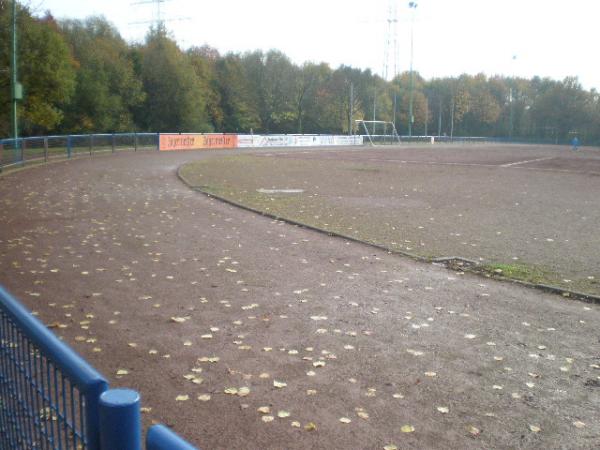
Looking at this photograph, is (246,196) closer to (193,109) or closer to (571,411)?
(571,411)

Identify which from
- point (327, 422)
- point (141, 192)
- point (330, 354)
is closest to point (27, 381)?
point (327, 422)

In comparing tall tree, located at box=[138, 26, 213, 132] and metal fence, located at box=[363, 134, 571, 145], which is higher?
tall tree, located at box=[138, 26, 213, 132]

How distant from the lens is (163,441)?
5.49ft

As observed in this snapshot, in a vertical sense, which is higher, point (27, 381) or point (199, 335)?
point (27, 381)

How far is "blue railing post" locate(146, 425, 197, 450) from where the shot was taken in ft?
5.37

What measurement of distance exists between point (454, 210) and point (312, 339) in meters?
11.2

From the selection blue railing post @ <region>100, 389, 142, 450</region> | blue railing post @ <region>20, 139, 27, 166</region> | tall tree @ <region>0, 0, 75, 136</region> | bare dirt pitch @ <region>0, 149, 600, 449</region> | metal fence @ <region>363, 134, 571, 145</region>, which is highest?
tall tree @ <region>0, 0, 75, 136</region>

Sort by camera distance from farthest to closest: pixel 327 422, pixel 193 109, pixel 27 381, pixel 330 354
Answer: pixel 193 109
pixel 330 354
pixel 327 422
pixel 27 381

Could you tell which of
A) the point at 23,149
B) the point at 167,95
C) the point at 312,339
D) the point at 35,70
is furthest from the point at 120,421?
the point at 167,95

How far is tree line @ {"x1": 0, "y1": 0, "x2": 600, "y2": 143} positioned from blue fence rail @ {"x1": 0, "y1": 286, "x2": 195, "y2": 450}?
114ft

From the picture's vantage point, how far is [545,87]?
5561 inches

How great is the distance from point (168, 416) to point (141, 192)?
15.6 meters

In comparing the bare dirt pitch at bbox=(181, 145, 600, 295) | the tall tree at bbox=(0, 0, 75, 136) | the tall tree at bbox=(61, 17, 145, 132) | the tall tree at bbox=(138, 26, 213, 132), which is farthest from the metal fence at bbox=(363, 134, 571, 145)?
the bare dirt pitch at bbox=(181, 145, 600, 295)

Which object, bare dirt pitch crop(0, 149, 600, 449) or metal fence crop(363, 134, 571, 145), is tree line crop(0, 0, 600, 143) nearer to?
metal fence crop(363, 134, 571, 145)
